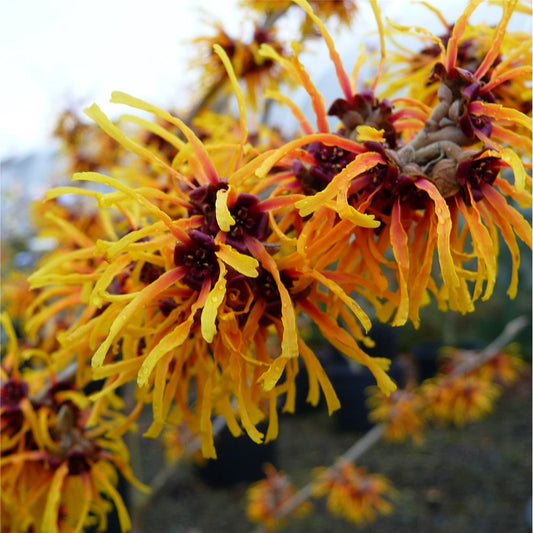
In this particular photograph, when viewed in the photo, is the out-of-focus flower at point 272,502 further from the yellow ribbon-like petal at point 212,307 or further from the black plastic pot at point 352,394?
the yellow ribbon-like petal at point 212,307

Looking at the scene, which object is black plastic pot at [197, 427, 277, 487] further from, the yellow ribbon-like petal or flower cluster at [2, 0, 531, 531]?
the yellow ribbon-like petal

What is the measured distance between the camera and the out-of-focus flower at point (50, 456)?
26.0 inches

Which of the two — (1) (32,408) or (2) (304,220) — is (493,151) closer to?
(2) (304,220)

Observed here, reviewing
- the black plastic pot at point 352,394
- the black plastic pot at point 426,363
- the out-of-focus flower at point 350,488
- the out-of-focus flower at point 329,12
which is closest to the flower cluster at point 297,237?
the out-of-focus flower at point 329,12

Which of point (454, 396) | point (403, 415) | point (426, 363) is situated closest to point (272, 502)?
point (403, 415)

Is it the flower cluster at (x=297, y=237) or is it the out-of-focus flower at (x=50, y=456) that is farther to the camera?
the out-of-focus flower at (x=50, y=456)

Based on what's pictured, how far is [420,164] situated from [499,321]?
456 centimetres

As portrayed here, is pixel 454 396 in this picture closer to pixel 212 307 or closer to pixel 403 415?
pixel 403 415

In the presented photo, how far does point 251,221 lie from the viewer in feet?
1.56

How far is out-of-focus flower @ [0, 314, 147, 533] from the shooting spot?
2.16 ft

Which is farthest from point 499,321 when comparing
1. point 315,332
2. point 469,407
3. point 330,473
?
point 330,473

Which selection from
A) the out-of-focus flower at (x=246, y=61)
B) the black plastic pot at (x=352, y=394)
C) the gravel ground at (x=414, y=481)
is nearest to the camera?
the out-of-focus flower at (x=246, y=61)

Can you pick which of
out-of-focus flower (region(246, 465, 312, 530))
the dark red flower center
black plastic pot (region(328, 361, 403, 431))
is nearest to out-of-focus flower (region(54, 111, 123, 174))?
out-of-focus flower (region(246, 465, 312, 530))

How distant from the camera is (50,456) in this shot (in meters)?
0.67
